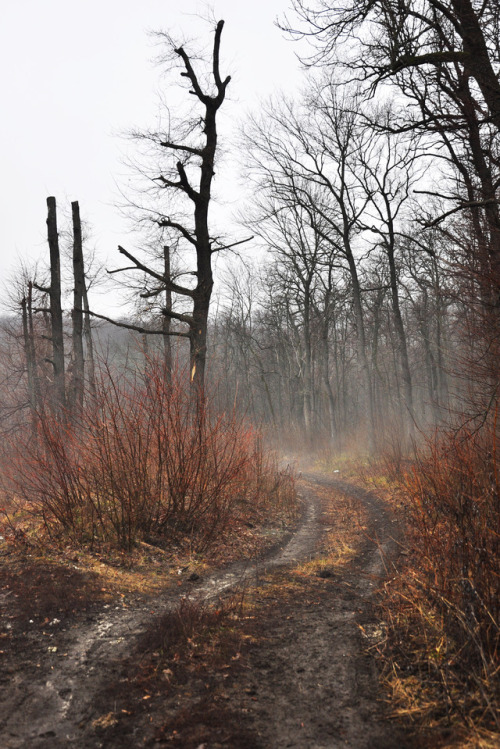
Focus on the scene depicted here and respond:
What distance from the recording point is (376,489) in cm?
1272

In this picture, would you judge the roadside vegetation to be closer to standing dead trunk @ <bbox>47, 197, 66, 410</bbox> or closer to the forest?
the forest

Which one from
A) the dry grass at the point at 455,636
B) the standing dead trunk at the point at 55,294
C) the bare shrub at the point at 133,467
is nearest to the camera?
the dry grass at the point at 455,636

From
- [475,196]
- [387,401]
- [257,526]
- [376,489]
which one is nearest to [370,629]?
[257,526]

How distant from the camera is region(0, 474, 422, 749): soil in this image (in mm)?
2842

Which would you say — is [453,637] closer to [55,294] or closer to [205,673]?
[205,673]

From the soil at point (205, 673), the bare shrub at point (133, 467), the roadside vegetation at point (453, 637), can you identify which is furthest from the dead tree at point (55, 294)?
the roadside vegetation at point (453, 637)

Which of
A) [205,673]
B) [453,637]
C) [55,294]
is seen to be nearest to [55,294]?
[55,294]

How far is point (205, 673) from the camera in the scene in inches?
138

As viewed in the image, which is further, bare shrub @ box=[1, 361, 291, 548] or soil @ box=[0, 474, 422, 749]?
bare shrub @ box=[1, 361, 291, 548]

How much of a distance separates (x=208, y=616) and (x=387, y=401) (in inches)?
1228

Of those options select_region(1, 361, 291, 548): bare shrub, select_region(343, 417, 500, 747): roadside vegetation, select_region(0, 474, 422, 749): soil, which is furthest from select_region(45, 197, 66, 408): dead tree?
select_region(343, 417, 500, 747): roadside vegetation

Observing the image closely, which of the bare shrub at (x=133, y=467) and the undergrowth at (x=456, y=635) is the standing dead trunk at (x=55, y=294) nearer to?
the bare shrub at (x=133, y=467)

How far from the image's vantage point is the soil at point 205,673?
2.84 m

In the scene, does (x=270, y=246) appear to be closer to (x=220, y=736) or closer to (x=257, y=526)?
(x=257, y=526)
